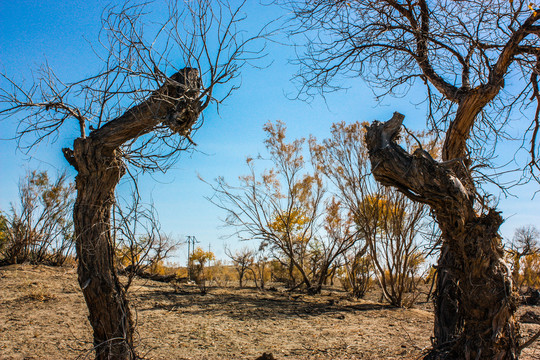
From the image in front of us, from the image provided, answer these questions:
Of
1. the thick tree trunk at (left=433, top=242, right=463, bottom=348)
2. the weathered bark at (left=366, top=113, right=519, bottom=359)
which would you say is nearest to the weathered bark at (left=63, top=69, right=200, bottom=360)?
the weathered bark at (left=366, top=113, right=519, bottom=359)

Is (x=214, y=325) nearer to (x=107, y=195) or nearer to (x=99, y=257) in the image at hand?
(x=99, y=257)

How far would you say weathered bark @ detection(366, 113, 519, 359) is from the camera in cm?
306

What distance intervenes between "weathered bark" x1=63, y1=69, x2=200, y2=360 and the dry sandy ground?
0.68 metres

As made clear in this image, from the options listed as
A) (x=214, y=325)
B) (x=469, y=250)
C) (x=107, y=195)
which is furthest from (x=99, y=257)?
(x=214, y=325)

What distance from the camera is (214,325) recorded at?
6312mm

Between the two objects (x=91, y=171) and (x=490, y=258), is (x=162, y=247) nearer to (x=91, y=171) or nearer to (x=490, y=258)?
(x=91, y=171)

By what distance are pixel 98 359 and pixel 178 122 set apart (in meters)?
2.23

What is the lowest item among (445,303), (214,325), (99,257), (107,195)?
(214,325)

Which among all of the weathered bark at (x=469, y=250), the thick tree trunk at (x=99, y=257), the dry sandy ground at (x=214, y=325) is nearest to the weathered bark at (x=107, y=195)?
the thick tree trunk at (x=99, y=257)

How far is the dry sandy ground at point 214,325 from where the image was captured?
16.2 feet

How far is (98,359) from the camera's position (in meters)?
3.30

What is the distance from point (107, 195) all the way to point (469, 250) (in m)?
3.22

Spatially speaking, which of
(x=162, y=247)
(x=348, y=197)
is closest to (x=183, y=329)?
(x=162, y=247)

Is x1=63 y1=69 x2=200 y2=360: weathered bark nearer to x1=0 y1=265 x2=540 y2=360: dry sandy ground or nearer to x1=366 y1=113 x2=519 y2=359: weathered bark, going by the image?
x1=0 y1=265 x2=540 y2=360: dry sandy ground
